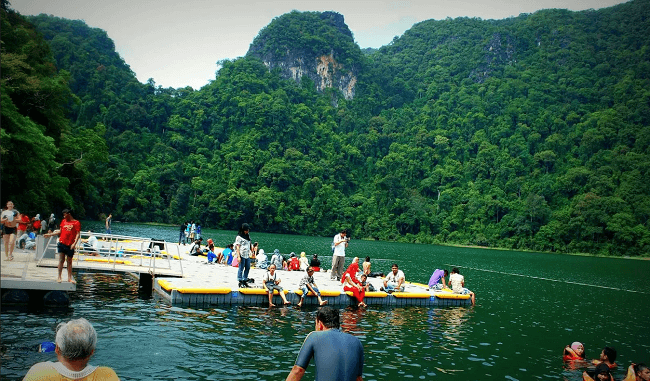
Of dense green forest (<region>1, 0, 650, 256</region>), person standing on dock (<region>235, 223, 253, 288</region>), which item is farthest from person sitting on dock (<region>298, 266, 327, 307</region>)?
dense green forest (<region>1, 0, 650, 256</region>)

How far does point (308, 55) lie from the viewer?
561ft

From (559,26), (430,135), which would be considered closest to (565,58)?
(559,26)

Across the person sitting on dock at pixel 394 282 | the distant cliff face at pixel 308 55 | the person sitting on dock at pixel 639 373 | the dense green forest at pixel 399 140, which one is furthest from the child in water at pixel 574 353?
the distant cliff face at pixel 308 55

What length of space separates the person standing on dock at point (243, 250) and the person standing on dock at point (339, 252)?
3.98 metres

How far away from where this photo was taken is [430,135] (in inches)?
5645

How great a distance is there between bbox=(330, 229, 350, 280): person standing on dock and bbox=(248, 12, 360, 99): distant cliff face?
153 meters

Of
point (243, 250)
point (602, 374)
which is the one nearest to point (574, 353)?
point (602, 374)

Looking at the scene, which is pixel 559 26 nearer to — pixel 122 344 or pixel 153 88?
pixel 153 88

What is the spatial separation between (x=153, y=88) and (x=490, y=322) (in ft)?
430

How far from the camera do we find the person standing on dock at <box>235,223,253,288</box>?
55.0 ft

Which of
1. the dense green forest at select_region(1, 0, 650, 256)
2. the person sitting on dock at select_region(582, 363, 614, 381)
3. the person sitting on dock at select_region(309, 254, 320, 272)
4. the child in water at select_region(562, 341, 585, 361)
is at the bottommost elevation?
the child in water at select_region(562, 341, 585, 361)

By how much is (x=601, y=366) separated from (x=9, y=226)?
1695 cm

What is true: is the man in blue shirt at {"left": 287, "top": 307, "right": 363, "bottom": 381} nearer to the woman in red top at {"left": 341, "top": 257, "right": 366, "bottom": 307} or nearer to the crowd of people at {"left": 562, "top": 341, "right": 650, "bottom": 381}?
the crowd of people at {"left": 562, "top": 341, "right": 650, "bottom": 381}

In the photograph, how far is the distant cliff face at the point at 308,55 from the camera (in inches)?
6678
